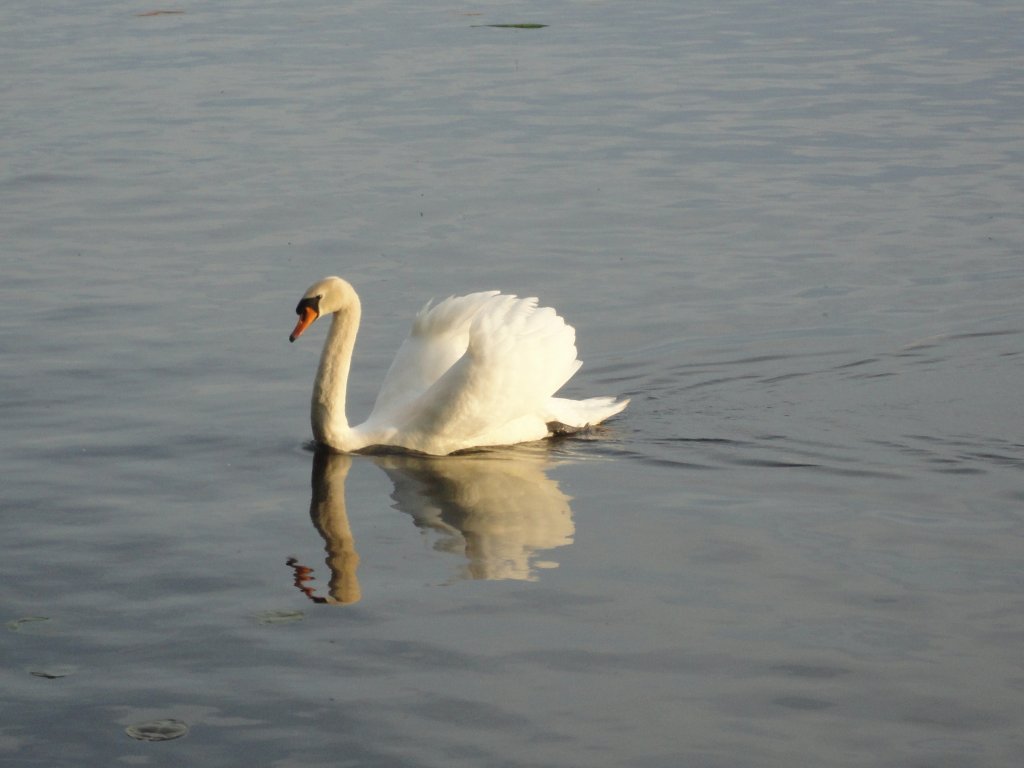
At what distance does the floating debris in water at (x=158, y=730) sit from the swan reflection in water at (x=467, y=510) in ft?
4.74

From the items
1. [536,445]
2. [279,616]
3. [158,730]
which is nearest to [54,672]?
[158,730]

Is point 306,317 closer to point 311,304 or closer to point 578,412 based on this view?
point 311,304

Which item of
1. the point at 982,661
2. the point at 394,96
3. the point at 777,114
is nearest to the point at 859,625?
the point at 982,661

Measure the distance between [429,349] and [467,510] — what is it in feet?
6.12

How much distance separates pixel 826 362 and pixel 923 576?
3.91 metres

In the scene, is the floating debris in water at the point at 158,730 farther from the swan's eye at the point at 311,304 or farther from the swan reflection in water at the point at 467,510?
the swan's eye at the point at 311,304

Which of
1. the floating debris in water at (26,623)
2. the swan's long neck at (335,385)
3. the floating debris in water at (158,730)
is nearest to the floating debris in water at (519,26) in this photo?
the swan's long neck at (335,385)

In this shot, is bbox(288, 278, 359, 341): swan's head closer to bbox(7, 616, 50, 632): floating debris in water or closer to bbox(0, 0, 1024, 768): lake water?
bbox(0, 0, 1024, 768): lake water

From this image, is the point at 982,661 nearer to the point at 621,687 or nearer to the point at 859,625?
the point at 859,625

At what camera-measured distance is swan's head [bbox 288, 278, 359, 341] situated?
11.0 m

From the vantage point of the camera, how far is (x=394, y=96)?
22.3 m

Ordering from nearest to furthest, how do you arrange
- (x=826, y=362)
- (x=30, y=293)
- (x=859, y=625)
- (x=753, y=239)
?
(x=859, y=625), (x=826, y=362), (x=30, y=293), (x=753, y=239)

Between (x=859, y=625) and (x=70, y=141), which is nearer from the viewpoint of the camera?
(x=859, y=625)

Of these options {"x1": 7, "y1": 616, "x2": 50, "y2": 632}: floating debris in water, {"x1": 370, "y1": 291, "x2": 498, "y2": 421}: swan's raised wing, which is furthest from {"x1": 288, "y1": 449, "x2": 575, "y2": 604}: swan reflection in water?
{"x1": 7, "y1": 616, "x2": 50, "y2": 632}: floating debris in water
